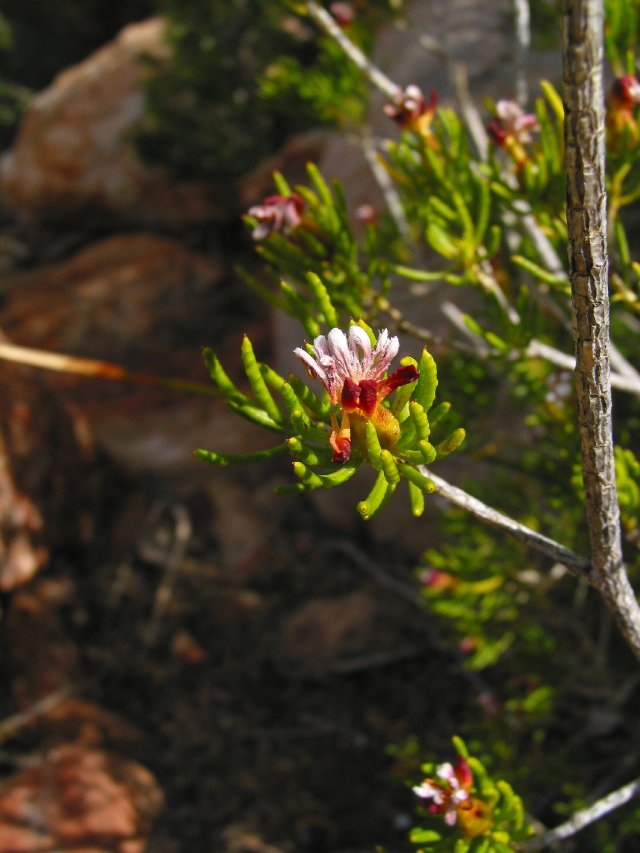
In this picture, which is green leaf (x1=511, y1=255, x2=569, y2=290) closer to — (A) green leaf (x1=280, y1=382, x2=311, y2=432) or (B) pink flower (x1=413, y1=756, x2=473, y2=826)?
(A) green leaf (x1=280, y1=382, x2=311, y2=432)

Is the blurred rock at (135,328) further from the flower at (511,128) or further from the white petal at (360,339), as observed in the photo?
the white petal at (360,339)

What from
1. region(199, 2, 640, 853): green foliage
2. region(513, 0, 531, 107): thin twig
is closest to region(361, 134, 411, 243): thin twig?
region(199, 2, 640, 853): green foliage

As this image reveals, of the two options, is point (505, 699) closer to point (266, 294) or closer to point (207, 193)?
point (266, 294)

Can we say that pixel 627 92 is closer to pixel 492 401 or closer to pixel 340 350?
pixel 340 350

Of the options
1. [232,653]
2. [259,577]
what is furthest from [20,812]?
[259,577]

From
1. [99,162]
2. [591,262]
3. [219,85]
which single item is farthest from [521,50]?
[99,162]

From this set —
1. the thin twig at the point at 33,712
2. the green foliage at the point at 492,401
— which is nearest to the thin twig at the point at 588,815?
the green foliage at the point at 492,401
